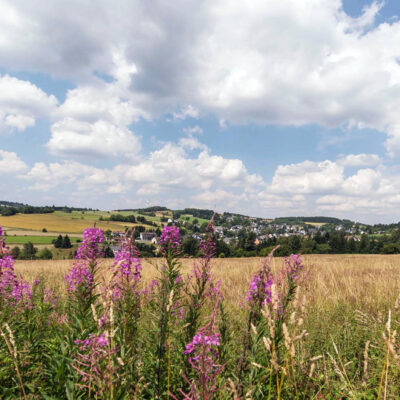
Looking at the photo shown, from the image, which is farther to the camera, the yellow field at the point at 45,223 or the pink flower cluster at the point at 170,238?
the yellow field at the point at 45,223

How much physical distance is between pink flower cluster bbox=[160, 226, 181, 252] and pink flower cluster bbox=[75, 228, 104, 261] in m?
1.02

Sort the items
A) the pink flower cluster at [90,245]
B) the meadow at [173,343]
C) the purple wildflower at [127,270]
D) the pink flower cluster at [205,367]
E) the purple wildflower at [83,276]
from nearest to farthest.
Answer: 1. the pink flower cluster at [205,367]
2. the meadow at [173,343]
3. the purple wildflower at [127,270]
4. the purple wildflower at [83,276]
5. the pink flower cluster at [90,245]

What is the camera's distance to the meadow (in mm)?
1710

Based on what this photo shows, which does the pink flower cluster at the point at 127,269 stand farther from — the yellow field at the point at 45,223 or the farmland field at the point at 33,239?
the yellow field at the point at 45,223

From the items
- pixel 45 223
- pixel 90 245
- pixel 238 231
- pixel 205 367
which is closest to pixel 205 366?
pixel 205 367

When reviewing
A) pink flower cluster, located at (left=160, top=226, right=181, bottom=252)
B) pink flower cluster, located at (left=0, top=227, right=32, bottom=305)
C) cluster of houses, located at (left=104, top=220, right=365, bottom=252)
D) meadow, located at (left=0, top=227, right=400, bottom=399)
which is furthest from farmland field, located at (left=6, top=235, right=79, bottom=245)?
pink flower cluster, located at (left=160, top=226, right=181, bottom=252)

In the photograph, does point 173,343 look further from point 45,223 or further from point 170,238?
point 45,223

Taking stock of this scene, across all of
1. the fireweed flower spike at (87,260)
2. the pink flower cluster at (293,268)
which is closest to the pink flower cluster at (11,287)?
the fireweed flower spike at (87,260)

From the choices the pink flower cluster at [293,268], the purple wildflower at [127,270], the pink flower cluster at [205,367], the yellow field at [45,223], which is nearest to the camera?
the pink flower cluster at [205,367]

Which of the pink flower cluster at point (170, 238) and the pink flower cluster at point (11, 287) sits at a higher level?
the pink flower cluster at point (170, 238)

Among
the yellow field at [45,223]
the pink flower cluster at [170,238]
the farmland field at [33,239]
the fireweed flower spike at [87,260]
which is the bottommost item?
the farmland field at [33,239]

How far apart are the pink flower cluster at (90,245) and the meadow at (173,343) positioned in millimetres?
16

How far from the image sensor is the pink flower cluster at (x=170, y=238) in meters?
3.98

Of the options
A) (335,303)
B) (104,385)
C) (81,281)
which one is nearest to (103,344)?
(104,385)
